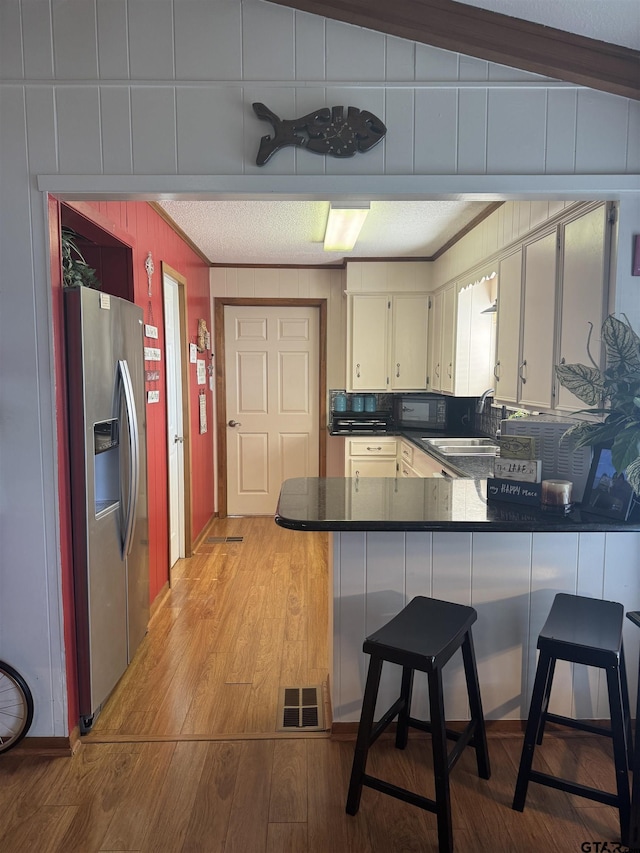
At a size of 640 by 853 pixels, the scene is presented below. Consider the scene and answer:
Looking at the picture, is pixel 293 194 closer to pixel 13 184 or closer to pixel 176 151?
pixel 176 151

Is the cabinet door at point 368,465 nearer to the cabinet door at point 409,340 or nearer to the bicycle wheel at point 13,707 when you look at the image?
the cabinet door at point 409,340

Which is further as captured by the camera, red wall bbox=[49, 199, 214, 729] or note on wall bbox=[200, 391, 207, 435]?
note on wall bbox=[200, 391, 207, 435]

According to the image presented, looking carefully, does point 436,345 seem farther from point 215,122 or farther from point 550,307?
point 215,122

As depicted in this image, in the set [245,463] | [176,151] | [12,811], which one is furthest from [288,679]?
[245,463]

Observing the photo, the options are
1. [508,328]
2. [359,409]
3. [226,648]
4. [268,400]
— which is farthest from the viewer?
[268,400]

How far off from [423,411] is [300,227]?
2095 mm

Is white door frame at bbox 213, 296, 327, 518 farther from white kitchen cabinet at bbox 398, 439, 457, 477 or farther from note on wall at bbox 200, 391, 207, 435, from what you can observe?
white kitchen cabinet at bbox 398, 439, 457, 477

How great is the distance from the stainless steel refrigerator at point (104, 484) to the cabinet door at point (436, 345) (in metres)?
2.75

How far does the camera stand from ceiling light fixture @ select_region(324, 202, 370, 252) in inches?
127

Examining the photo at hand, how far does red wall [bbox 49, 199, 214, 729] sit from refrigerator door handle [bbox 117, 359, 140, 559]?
353mm

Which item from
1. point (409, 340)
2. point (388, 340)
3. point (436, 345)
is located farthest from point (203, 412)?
point (436, 345)

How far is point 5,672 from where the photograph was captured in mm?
2072

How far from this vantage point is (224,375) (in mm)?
5613

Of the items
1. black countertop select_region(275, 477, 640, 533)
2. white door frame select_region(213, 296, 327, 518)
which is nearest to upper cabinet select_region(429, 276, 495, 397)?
white door frame select_region(213, 296, 327, 518)
